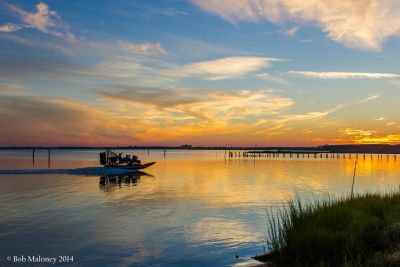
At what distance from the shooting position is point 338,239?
11.9m

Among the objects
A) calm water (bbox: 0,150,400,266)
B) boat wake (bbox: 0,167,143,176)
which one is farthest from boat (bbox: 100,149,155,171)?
calm water (bbox: 0,150,400,266)

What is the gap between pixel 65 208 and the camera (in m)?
27.5

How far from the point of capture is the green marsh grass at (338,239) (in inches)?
437

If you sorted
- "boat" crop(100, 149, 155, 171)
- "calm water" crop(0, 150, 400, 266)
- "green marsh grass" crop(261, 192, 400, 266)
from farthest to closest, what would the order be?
"boat" crop(100, 149, 155, 171) → "calm water" crop(0, 150, 400, 266) → "green marsh grass" crop(261, 192, 400, 266)

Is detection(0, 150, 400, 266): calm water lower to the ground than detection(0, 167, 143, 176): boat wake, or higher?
lower

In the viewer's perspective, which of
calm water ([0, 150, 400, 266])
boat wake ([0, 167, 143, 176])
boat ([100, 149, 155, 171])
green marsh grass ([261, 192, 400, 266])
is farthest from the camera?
boat ([100, 149, 155, 171])

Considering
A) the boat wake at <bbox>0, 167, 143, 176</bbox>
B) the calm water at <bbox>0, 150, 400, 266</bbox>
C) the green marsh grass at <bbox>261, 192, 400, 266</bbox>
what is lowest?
the calm water at <bbox>0, 150, 400, 266</bbox>

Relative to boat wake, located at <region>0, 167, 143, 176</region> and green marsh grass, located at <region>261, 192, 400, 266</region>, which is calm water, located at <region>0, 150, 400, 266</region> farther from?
boat wake, located at <region>0, 167, 143, 176</region>

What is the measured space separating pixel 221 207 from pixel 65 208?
1091 centimetres

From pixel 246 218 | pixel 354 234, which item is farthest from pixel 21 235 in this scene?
pixel 354 234

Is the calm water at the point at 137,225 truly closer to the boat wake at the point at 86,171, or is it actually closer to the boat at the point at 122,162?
the boat wake at the point at 86,171

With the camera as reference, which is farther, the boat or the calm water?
the boat

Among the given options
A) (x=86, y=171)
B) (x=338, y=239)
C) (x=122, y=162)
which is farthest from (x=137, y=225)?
(x=122, y=162)

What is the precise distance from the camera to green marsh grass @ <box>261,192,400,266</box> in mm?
11102
